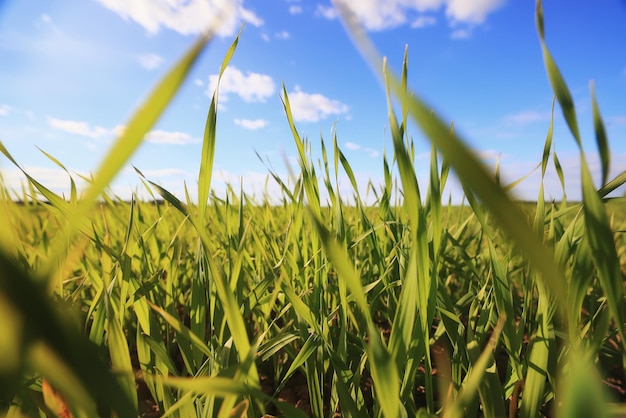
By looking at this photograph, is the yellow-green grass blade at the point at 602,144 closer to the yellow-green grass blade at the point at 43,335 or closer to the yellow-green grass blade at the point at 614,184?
the yellow-green grass blade at the point at 614,184

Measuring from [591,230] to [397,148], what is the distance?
17 cm

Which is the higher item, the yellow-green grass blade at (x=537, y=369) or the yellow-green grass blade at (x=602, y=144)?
the yellow-green grass blade at (x=602, y=144)

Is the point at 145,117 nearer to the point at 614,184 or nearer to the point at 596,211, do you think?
the point at 596,211

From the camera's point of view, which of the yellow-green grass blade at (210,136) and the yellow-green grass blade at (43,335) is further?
the yellow-green grass blade at (210,136)

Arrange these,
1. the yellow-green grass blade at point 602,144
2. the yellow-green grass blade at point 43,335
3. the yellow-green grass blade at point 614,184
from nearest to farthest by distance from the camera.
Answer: the yellow-green grass blade at point 43,335 → the yellow-green grass blade at point 602,144 → the yellow-green grass blade at point 614,184

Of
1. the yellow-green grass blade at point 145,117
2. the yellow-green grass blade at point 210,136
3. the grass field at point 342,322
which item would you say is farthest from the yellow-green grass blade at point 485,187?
the yellow-green grass blade at point 210,136

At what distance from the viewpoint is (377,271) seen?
876 mm

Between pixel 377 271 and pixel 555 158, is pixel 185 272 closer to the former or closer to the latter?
pixel 377 271

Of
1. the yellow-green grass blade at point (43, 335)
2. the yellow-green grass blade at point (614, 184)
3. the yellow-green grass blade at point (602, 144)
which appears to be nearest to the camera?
the yellow-green grass blade at point (43, 335)

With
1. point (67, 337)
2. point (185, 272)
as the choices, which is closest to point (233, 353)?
point (67, 337)

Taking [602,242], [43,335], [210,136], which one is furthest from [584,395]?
[210,136]

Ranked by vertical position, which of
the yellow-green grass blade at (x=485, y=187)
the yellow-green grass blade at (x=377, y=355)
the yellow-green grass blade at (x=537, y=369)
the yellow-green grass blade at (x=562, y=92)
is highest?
the yellow-green grass blade at (x=562, y=92)

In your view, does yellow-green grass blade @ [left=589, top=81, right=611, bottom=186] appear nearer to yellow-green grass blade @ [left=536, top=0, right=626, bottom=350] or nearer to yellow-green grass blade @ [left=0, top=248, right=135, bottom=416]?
yellow-green grass blade @ [left=536, top=0, right=626, bottom=350]

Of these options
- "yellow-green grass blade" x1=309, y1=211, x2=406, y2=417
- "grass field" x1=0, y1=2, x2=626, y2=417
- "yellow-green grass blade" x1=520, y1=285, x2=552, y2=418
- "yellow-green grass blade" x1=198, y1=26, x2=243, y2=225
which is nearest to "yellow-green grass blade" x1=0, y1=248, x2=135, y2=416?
"grass field" x1=0, y1=2, x2=626, y2=417
